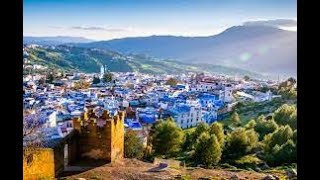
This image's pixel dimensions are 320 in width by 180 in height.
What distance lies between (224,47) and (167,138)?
20.9 feet

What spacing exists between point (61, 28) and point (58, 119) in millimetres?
2586

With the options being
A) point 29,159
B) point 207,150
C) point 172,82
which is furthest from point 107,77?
point 29,159

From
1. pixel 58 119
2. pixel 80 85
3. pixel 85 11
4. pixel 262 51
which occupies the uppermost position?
pixel 85 11

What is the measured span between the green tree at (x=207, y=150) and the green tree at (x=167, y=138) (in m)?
0.64

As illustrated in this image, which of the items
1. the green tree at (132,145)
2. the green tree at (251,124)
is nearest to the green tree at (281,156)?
the green tree at (251,124)

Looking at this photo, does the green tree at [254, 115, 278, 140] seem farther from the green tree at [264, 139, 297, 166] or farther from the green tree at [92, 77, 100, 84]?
the green tree at [92, 77, 100, 84]

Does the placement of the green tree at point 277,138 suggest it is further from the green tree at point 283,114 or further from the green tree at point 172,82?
the green tree at point 172,82

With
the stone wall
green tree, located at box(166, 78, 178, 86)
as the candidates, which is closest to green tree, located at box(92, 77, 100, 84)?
green tree, located at box(166, 78, 178, 86)

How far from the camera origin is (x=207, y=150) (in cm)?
1038

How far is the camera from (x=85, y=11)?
1316 cm

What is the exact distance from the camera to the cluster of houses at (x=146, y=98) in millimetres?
9070
